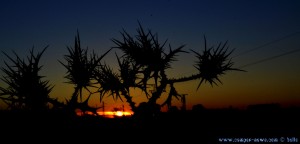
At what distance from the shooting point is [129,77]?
4.96m

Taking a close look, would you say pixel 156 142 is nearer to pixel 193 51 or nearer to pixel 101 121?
pixel 101 121

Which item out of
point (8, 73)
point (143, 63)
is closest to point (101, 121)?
point (143, 63)

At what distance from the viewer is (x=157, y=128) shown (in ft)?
16.3

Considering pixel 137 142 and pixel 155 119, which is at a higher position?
pixel 155 119

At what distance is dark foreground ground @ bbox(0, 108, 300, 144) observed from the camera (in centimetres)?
420

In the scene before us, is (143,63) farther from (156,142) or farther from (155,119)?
(156,142)

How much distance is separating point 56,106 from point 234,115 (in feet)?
14.0

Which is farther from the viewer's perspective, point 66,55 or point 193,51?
point 193,51

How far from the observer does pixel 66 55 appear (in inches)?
169

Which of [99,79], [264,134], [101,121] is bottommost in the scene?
[264,134]

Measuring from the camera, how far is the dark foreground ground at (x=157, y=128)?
4.20 meters

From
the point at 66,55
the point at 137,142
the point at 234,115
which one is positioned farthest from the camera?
the point at 234,115

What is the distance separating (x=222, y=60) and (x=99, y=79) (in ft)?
6.89

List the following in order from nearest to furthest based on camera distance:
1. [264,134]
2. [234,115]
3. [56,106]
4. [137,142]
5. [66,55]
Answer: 1. [56,106]
2. [66,55]
3. [137,142]
4. [264,134]
5. [234,115]
